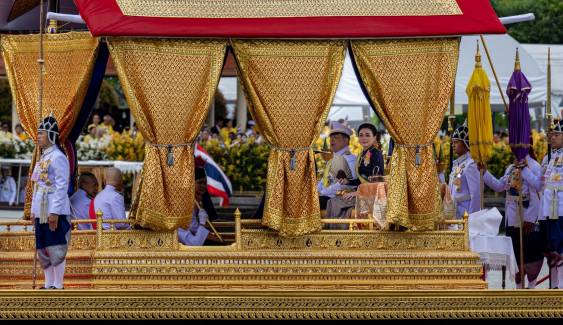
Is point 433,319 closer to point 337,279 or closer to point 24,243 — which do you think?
point 337,279

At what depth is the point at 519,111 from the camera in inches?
445

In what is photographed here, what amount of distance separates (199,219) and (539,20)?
1295 inches

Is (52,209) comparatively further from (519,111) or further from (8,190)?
(8,190)

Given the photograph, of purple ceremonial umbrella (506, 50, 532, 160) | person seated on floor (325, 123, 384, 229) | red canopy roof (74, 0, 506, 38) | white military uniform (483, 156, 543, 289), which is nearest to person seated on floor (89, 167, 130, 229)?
red canopy roof (74, 0, 506, 38)

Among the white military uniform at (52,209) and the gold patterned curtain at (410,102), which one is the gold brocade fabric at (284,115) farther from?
the white military uniform at (52,209)

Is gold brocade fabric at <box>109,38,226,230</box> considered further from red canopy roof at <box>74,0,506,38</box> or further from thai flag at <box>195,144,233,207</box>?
thai flag at <box>195,144,233,207</box>

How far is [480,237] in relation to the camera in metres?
11.9

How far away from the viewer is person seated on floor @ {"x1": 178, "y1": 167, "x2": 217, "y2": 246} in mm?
11484

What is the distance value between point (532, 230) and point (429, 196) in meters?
2.51

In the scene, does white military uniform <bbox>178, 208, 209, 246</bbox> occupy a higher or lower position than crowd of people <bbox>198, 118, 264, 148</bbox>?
lower

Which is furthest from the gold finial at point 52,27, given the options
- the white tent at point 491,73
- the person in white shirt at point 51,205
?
the white tent at point 491,73

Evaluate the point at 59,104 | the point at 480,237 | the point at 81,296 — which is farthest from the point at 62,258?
the point at 480,237

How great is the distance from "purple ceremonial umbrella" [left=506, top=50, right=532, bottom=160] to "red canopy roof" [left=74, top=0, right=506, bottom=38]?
2.65 ft

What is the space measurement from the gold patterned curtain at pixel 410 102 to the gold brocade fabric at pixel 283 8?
0.30 meters
